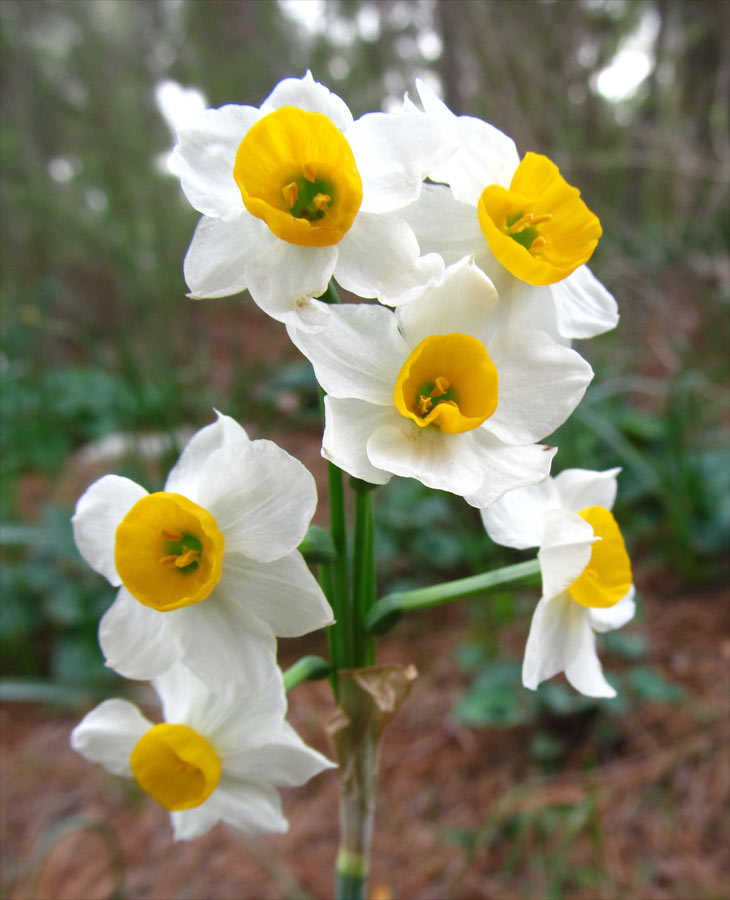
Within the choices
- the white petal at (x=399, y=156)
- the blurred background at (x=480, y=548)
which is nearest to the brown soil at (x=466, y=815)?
the blurred background at (x=480, y=548)

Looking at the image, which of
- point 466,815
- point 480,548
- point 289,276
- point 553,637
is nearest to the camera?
point 289,276

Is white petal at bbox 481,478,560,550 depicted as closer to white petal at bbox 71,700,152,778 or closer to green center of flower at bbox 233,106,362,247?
green center of flower at bbox 233,106,362,247

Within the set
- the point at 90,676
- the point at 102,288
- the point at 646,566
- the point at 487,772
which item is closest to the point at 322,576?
the point at 487,772

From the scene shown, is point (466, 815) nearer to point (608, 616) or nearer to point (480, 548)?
point (480, 548)

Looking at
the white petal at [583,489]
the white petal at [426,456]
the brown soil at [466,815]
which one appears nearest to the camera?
the white petal at [426,456]

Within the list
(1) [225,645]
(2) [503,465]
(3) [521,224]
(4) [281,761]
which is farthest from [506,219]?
(4) [281,761]

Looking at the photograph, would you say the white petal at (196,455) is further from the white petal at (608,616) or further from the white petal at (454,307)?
the white petal at (608,616)
